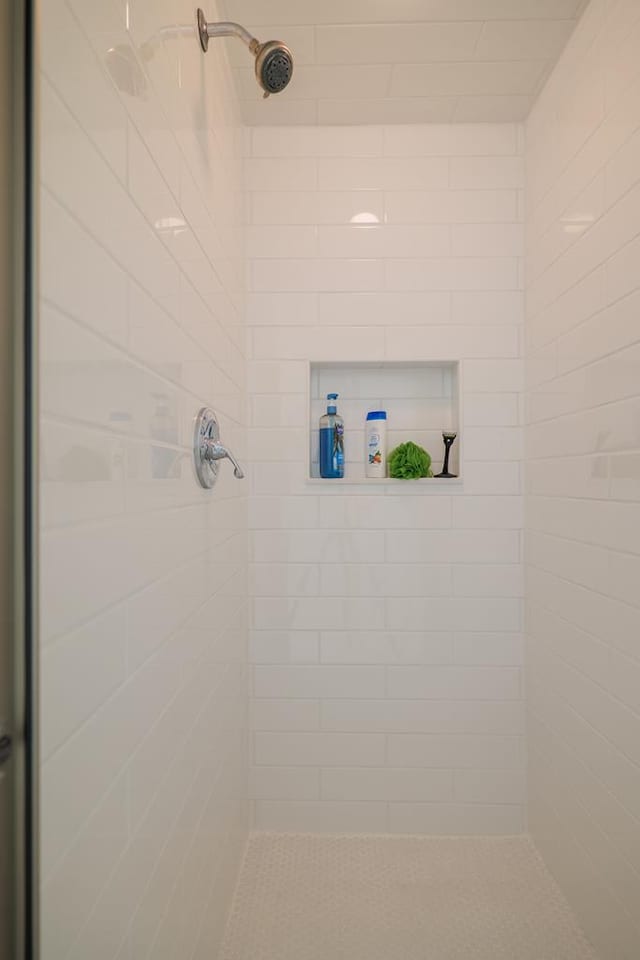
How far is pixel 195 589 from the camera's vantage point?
131 cm

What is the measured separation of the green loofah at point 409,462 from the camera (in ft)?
6.77

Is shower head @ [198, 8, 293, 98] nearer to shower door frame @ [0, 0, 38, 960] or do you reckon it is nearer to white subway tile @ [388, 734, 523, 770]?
shower door frame @ [0, 0, 38, 960]

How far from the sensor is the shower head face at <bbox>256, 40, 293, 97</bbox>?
1.28m

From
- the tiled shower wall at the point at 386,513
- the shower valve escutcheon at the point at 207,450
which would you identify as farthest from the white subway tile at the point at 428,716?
the shower valve escutcheon at the point at 207,450

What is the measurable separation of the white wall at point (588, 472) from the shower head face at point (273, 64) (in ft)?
2.59

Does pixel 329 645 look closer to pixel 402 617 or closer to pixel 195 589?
pixel 402 617

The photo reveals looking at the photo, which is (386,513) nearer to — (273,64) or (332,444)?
(332,444)

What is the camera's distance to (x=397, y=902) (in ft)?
5.77

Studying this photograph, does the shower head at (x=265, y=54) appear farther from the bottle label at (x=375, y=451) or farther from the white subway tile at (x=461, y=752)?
the white subway tile at (x=461, y=752)

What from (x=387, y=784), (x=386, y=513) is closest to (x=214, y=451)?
(x=386, y=513)

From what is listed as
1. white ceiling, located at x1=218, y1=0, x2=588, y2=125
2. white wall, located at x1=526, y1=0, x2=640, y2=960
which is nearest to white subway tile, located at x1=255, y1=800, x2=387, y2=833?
white wall, located at x1=526, y1=0, x2=640, y2=960

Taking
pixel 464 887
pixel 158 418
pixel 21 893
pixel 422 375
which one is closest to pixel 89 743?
pixel 21 893

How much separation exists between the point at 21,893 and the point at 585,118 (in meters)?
2.01

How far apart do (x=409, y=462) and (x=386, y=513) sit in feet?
Answer: 0.66
